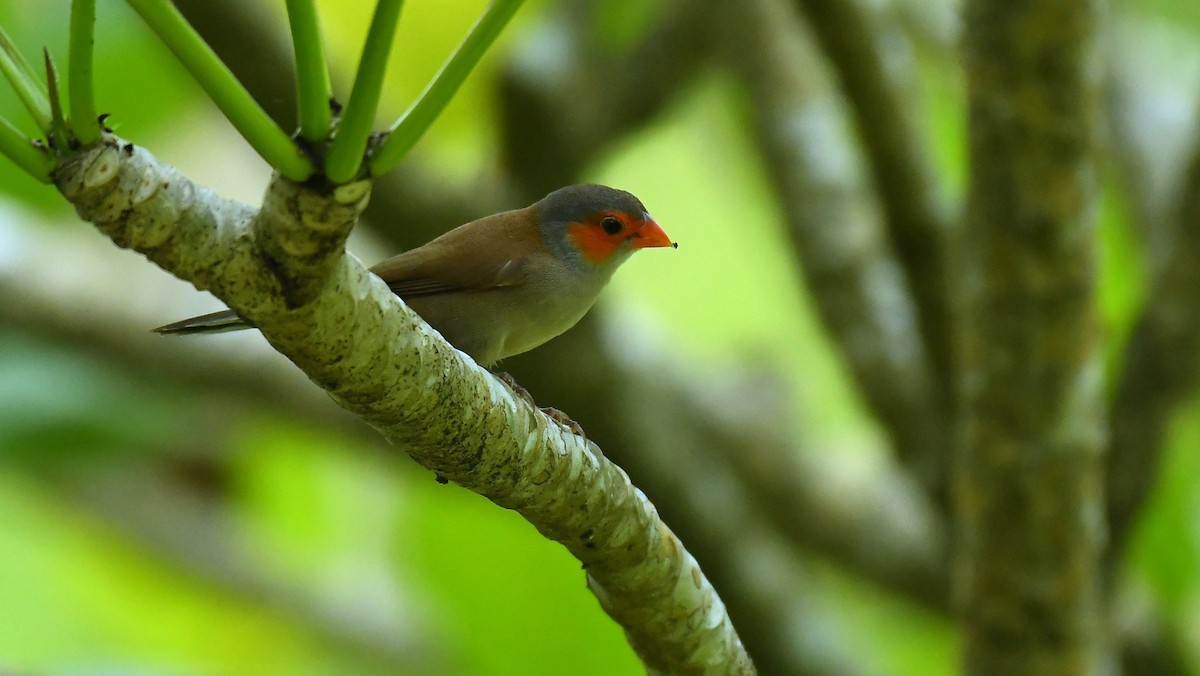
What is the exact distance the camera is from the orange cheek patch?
376cm

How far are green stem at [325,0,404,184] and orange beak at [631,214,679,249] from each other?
7.23 feet

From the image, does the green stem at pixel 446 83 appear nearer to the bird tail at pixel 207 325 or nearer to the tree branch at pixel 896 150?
the bird tail at pixel 207 325

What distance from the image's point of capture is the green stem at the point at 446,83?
1605 mm

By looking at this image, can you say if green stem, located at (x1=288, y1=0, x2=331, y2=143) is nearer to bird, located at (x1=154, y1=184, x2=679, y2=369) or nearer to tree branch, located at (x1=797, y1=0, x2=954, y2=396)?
bird, located at (x1=154, y1=184, x2=679, y2=369)

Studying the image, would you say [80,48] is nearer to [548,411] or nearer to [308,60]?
[308,60]

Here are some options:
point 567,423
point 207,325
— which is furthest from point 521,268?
point 207,325

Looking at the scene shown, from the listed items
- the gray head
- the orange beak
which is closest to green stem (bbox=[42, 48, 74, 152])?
the gray head

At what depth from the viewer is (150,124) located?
5.43 metres

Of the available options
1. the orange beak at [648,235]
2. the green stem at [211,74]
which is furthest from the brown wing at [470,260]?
the green stem at [211,74]

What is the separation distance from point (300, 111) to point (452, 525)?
12.0ft

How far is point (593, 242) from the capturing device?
150 inches

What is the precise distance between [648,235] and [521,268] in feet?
1.58

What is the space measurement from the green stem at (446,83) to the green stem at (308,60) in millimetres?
96

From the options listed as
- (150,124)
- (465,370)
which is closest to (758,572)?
(150,124)
